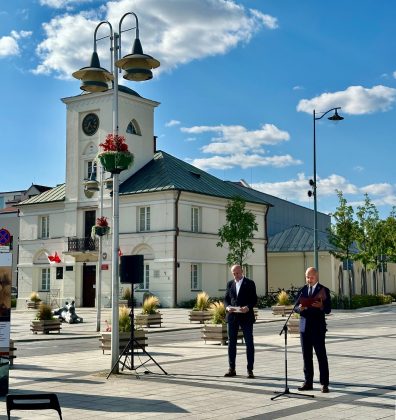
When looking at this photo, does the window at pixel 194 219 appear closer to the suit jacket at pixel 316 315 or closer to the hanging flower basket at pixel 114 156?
the hanging flower basket at pixel 114 156

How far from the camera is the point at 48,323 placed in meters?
25.0

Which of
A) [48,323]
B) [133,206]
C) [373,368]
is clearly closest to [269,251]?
[133,206]

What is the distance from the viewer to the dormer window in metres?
48.3

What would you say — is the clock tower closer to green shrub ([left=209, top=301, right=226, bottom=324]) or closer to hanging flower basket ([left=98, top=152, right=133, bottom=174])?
green shrub ([left=209, top=301, right=226, bottom=324])

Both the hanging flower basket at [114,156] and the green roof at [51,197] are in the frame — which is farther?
the green roof at [51,197]

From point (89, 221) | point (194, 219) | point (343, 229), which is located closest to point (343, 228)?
point (343, 229)

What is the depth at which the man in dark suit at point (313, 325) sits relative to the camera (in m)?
10.5

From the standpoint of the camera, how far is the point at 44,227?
51.2m

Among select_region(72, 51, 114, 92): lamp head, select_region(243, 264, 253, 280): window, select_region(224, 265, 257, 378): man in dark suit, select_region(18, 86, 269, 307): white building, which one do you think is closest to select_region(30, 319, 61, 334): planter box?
select_region(72, 51, 114, 92): lamp head

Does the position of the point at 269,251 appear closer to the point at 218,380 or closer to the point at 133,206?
the point at 133,206

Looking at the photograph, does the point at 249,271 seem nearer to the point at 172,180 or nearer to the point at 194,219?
the point at 194,219

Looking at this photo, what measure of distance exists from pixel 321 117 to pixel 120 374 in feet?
86.2

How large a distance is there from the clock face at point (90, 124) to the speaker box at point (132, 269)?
3644 cm

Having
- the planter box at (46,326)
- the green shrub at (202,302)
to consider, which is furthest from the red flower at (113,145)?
the green shrub at (202,302)
